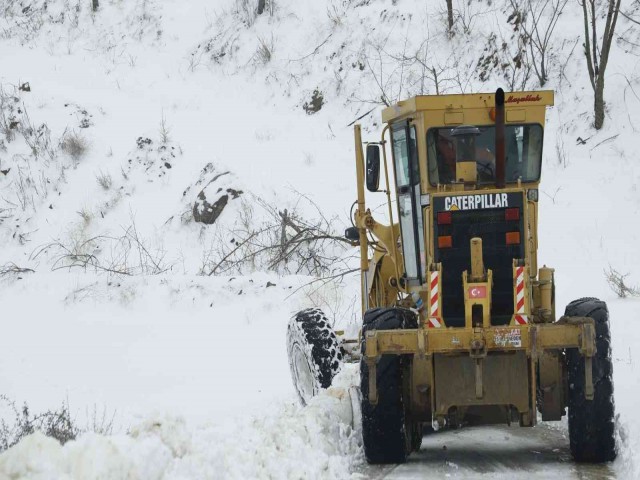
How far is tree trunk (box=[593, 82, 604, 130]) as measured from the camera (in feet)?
63.1

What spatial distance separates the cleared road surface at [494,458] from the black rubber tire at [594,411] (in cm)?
12

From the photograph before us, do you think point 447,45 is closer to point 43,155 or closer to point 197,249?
point 197,249

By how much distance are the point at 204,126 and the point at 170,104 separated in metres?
2.11

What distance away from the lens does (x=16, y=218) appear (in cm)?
2544

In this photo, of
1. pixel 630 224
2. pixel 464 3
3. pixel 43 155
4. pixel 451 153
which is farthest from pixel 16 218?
pixel 451 153

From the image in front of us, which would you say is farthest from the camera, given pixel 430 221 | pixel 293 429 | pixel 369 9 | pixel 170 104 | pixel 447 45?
pixel 170 104

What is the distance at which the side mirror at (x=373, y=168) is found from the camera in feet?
30.6

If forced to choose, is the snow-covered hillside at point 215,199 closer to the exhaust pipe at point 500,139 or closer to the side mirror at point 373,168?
the side mirror at point 373,168

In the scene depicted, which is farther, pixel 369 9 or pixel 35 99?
pixel 35 99

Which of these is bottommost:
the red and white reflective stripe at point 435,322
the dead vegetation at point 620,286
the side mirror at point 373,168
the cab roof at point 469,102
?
the dead vegetation at point 620,286

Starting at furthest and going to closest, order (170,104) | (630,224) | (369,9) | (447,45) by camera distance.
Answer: (170,104), (369,9), (447,45), (630,224)

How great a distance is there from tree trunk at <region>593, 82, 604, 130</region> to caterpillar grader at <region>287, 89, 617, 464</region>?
35.8 ft

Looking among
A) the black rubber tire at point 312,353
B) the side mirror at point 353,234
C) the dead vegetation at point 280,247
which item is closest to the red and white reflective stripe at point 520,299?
A: the black rubber tire at point 312,353

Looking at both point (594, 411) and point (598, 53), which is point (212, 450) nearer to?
point (594, 411)
